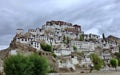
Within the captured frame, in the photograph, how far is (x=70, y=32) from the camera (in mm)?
171125

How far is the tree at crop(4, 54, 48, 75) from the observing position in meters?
54.3

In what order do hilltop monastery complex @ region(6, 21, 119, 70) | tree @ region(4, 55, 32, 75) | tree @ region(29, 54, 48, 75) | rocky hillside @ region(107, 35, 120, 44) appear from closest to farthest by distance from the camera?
tree @ region(4, 55, 32, 75), tree @ region(29, 54, 48, 75), hilltop monastery complex @ region(6, 21, 119, 70), rocky hillside @ region(107, 35, 120, 44)

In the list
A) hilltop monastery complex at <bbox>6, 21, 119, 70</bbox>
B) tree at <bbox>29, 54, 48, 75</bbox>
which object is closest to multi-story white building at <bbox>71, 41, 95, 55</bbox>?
hilltop monastery complex at <bbox>6, 21, 119, 70</bbox>

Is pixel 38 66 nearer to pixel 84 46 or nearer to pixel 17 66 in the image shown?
pixel 17 66

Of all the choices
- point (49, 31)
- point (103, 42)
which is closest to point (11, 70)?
point (49, 31)

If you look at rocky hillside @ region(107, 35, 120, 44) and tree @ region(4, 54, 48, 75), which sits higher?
rocky hillside @ region(107, 35, 120, 44)

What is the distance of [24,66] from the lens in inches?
2146

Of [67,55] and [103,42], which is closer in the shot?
[67,55]

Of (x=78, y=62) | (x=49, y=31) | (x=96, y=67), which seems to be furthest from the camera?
(x=49, y=31)

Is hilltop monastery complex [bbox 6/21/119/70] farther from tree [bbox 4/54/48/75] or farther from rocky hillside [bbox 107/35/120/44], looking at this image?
tree [bbox 4/54/48/75]

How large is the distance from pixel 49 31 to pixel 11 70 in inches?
4291

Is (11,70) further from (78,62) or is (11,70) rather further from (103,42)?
(103,42)

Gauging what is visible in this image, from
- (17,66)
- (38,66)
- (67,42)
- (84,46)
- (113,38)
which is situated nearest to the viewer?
(17,66)

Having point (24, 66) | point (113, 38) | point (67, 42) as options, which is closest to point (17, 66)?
point (24, 66)
